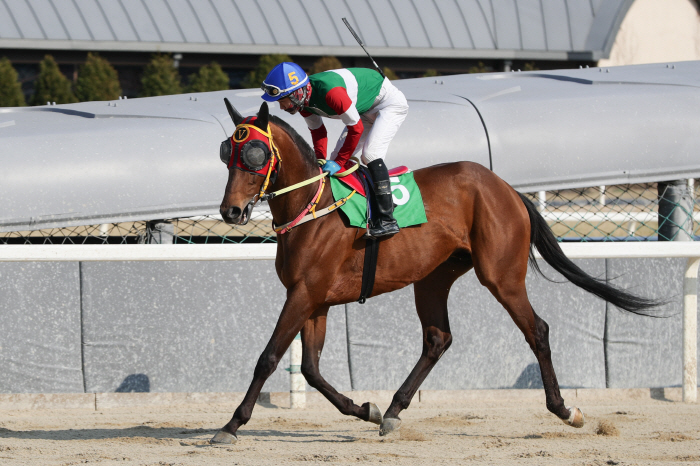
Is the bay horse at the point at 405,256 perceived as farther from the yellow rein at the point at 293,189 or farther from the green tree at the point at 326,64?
the green tree at the point at 326,64

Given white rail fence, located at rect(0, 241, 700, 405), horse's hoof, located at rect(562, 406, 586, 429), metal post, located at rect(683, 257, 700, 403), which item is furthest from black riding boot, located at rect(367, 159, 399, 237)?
metal post, located at rect(683, 257, 700, 403)

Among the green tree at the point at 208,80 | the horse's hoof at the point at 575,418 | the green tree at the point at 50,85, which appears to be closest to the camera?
the horse's hoof at the point at 575,418

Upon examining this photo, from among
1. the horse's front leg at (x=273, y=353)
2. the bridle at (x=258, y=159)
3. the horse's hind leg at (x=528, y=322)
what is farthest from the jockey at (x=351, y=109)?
the horse's hind leg at (x=528, y=322)

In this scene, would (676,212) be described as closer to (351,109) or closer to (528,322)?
(528,322)

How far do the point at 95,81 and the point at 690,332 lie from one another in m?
15.6

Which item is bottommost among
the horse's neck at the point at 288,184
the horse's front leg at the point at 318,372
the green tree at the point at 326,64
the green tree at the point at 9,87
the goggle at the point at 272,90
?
the horse's front leg at the point at 318,372

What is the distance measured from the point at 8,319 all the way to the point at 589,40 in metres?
19.5

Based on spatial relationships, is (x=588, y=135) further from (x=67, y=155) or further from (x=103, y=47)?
(x=103, y=47)

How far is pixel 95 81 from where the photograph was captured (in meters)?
18.4

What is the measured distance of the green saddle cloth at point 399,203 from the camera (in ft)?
14.9

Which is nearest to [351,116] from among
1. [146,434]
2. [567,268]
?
[567,268]

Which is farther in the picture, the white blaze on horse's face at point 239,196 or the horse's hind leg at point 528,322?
the horse's hind leg at point 528,322

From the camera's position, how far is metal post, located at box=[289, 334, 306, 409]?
17.9 ft

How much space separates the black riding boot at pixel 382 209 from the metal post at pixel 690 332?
93.0 inches
